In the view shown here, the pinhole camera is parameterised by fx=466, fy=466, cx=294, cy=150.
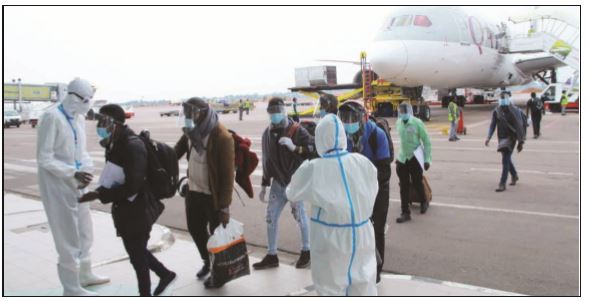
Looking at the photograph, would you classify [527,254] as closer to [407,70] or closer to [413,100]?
[407,70]

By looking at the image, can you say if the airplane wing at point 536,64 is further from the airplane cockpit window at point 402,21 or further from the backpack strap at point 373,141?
the backpack strap at point 373,141

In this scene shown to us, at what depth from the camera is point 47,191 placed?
12.6 feet

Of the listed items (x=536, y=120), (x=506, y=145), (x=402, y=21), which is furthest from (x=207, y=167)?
(x=402, y=21)

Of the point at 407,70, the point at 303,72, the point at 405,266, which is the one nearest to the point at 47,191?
the point at 405,266

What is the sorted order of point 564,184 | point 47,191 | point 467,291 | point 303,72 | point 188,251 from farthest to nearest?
point 303,72, point 564,184, point 188,251, point 467,291, point 47,191

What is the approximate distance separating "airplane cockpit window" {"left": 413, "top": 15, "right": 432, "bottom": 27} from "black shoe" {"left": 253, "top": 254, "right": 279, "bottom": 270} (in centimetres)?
1720

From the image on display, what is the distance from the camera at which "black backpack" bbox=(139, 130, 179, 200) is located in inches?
149

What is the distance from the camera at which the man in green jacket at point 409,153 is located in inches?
258

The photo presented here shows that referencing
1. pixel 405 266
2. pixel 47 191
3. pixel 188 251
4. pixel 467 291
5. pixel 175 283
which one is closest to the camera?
pixel 47 191

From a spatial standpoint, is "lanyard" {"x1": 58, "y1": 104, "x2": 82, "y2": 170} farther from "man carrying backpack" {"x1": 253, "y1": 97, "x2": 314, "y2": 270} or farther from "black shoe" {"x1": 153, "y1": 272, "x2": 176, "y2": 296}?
"man carrying backpack" {"x1": 253, "y1": 97, "x2": 314, "y2": 270}

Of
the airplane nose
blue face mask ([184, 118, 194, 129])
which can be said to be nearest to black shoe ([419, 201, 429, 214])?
blue face mask ([184, 118, 194, 129])

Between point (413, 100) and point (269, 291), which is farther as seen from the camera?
point (413, 100)

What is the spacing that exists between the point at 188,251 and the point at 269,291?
1.64 m

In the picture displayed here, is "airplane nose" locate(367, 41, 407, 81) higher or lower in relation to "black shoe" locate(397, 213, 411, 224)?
higher
